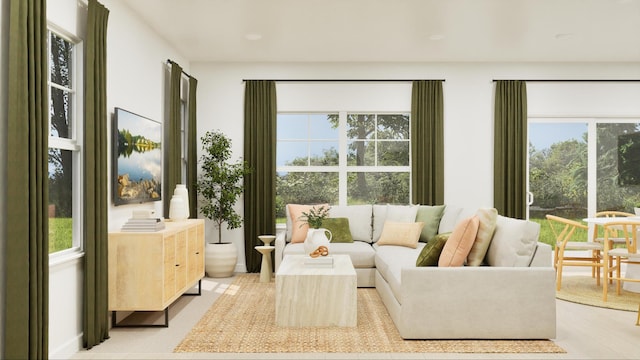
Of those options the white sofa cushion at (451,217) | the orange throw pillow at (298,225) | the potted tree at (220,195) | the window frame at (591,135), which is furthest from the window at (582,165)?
the potted tree at (220,195)

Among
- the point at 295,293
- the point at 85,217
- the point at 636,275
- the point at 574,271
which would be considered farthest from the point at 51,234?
the point at 574,271

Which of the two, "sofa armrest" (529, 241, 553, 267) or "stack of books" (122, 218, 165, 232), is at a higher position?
"stack of books" (122, 218, 165, 232)

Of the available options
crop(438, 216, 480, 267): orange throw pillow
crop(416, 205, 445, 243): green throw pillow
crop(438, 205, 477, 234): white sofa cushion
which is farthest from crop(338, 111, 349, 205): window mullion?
crop(438, 216, 480, 267): orange throw pillow

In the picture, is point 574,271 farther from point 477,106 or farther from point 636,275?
point 477,106

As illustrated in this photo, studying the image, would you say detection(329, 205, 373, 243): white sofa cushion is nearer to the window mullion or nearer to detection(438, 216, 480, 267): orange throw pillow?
the window mullion

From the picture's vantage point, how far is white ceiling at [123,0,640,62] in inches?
188

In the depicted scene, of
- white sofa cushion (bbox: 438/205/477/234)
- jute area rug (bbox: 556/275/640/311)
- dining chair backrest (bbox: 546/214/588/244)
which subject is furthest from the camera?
white sofa cushion (bbox: 438/205/477/234)

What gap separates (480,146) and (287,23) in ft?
10.6

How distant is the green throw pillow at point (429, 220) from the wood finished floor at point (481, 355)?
5.27 feet

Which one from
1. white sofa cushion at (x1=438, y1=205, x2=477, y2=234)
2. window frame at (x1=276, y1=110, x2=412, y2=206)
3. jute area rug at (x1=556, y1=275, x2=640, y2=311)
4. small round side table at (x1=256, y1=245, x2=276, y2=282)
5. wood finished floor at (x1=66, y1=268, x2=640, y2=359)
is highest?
window frame at (x1=276, y1=110, x2=412, y2=206)

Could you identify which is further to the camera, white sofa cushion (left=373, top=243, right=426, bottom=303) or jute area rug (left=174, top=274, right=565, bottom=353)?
white sofa cushion (left=373, top=243, right=426, bottom=303)

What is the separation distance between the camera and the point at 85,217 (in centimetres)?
382

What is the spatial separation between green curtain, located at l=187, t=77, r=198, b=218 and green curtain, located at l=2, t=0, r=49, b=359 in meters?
3.53

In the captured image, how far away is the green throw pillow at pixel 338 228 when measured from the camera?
6.39 m
